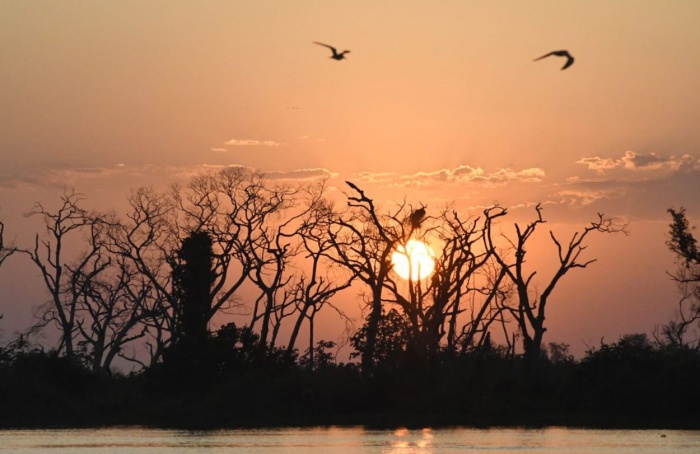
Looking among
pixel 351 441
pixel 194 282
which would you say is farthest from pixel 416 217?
pixel 351 441

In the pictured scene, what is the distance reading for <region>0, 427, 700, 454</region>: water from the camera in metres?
43.5

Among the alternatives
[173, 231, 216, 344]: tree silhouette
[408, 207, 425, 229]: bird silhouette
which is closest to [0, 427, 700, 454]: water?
[173, 231, 216, 344]: tree silhouette

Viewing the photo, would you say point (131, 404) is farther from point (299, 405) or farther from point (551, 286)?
point (551, 286)

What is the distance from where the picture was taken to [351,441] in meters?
48.6

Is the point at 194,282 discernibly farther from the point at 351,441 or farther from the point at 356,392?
the point at 351,441

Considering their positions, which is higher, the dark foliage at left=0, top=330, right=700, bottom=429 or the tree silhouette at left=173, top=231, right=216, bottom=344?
the tree silhouette at left=173, top=231, right=216, bottom=344

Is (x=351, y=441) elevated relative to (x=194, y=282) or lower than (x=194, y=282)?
lower

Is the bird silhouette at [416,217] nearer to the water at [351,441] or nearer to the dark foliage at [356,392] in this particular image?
the dark foliage at [356,392]

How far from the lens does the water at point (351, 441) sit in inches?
1714

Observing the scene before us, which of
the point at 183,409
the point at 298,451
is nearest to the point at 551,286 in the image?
the point at 183,409

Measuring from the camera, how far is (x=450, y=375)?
6353 centimetres

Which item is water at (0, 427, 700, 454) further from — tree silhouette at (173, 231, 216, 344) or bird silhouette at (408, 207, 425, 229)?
bird silhouette at (408, 207, 425, 229)

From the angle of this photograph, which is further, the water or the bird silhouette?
the bird silhouette

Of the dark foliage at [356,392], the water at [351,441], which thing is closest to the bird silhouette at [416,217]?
the dark foliage at [356,392]
